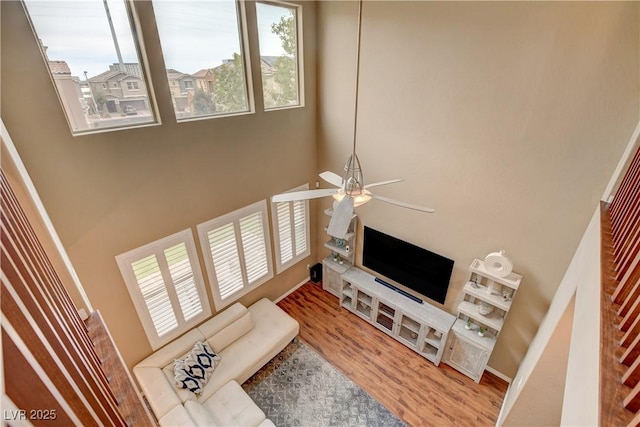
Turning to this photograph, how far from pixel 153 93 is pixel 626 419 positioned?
4164mm

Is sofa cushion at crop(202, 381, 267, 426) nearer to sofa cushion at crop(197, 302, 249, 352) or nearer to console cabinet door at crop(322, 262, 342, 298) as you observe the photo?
sofa cushion at crop(197, 302, 249, 352)

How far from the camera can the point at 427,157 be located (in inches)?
161

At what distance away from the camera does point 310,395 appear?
13.7ft

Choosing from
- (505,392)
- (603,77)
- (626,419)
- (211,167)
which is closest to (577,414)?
(626,419)

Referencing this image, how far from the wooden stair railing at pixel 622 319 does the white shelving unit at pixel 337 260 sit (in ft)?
12.0

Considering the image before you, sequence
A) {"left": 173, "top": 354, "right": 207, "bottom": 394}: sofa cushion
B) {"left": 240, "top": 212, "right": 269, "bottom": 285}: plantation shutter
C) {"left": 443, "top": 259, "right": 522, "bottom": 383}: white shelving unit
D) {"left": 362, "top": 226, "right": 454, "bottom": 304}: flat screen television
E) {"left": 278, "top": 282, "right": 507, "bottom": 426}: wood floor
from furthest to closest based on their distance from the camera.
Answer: {"left": 240, "top": 212, "right": 269, "bottom": 285}: plantation shutter → {"left": 362, "top": 226, "right": 454, "bottom": 304}: flat screen television → {"left": 278, "top": 282, "right": 507, "bottom": 426}: wood floor → {"left": 443, "top": 259, "right": 522, "bottom": 383}: white shelving unit → {"left": 173, "top": 354, "right": 207, "bottom": 394}: sofa cushion

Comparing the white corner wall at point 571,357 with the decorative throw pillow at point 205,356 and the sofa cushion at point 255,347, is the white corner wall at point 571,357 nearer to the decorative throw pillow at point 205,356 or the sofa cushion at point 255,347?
the sofa cushion at point 255,347

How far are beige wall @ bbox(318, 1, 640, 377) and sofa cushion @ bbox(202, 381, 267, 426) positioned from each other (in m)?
3.20

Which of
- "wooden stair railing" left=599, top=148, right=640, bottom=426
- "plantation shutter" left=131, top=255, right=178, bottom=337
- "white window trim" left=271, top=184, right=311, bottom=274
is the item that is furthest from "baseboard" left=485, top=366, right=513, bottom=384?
"plantation shutter" left=131, top=255, right=178, bottom=337

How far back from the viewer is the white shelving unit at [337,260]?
18.0ft

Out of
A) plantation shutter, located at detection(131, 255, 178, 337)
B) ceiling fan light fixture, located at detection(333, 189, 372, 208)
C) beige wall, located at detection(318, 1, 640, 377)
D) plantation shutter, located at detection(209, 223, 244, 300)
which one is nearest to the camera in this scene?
ceiling fan light fixture, located at detection(333, 189, 372, 208)

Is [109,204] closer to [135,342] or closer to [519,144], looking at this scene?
[135,342]

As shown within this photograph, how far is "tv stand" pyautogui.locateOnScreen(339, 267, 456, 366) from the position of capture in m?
4.53

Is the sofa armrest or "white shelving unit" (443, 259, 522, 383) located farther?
"white shelving unit" (443, 259, 522, 383)
